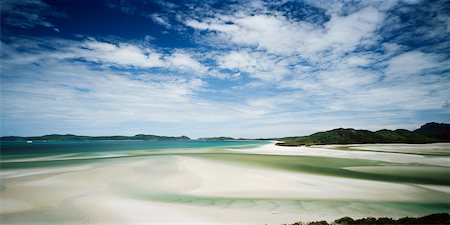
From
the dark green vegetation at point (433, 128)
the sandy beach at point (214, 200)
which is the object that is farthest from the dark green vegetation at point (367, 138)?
the sandy beach at point (214, 200)

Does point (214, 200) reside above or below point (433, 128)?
below

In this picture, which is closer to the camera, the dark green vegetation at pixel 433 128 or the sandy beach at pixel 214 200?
the sandy beach at pixel 214 200

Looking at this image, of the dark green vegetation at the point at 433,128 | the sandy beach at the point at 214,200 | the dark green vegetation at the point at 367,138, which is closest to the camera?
the sandy beach at the point at 214,200

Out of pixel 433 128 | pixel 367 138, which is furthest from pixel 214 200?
pixel 433 128

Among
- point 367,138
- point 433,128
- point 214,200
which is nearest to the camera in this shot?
point 214,200

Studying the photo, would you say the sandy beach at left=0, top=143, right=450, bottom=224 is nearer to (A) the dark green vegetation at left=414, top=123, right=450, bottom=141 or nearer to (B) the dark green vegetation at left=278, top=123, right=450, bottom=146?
(B) the dark green vegetation at left=278, top=123, right=450, bottom=146

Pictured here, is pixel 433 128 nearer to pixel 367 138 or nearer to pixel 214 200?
pixel 367 138

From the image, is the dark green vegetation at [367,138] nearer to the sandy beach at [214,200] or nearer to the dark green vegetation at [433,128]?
the dark green vegetation at [433,128]

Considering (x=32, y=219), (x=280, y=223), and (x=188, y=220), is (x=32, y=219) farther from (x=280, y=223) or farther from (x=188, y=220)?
(x=280, y=223)

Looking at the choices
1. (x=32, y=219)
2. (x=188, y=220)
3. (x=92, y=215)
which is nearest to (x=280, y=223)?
(x=188, y=220)

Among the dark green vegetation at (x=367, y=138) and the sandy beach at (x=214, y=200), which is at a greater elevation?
the dark green vegetation at (x=367, y=138)

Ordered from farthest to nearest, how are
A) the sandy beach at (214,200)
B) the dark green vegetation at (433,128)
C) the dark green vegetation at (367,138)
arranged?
the dark green vegetation at (433,128) < the dark green vegetation at (367,138) < the sandy beach at (214,200)
